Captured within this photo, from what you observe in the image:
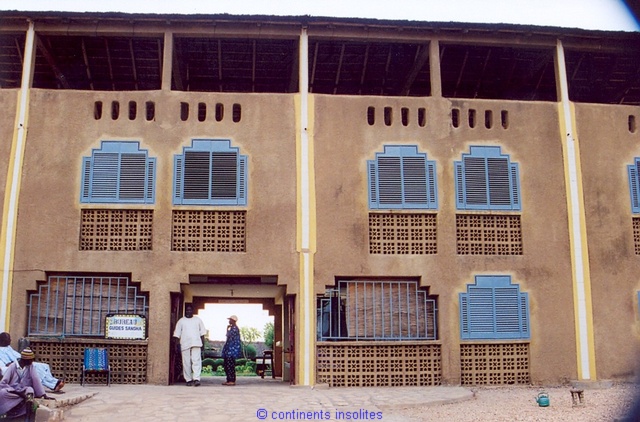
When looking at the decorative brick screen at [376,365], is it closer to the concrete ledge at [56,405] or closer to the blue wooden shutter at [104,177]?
the concrete ledge at [56,405]

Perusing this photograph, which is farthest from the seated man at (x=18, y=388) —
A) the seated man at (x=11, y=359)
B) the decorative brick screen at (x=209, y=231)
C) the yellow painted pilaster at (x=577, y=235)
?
the yellow painted pilaster at (x=577, y=235)

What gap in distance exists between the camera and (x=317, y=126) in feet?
46.3

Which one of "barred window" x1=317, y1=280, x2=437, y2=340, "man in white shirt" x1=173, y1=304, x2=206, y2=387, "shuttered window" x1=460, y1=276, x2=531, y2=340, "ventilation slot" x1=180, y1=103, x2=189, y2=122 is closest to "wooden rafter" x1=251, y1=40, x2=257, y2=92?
"ventilation slot" x1=180, y1=103, x2=189, y2=122

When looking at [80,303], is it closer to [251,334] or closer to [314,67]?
[314,67]

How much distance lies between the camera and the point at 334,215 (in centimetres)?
1374

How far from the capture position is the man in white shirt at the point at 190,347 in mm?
13062

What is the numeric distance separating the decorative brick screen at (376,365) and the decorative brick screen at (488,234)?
2206 mm

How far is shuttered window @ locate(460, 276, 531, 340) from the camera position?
1366 centimetres

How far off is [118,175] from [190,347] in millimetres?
3557

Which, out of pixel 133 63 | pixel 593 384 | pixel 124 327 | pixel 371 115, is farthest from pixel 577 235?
pixel 133 63

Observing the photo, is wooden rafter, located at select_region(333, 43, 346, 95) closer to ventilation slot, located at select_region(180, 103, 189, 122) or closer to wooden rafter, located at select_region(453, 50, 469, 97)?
wooden rafter, located at select_region(453, 50, 469, 97)

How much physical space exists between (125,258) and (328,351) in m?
4.16

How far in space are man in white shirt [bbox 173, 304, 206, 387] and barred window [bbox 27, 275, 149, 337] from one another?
0.73m

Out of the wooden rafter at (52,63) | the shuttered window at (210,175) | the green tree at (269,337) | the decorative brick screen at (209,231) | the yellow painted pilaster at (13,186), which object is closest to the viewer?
the yellow painted pilaster at (13,186)
